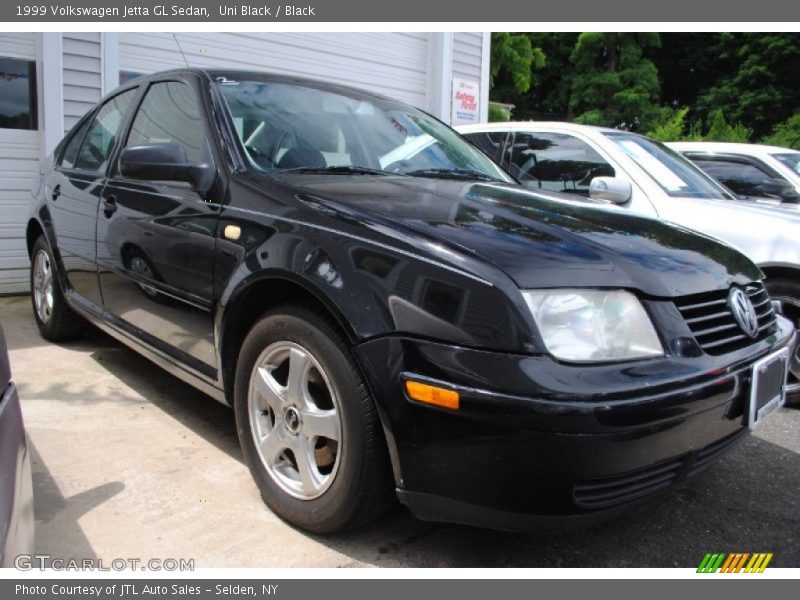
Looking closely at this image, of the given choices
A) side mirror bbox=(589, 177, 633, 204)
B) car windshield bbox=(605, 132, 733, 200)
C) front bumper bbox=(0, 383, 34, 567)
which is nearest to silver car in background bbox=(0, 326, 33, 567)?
front bumper bbox=(0, 383, 34, 567)

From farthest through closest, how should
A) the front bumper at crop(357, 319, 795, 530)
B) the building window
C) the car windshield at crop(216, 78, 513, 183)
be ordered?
the building window
the car windshield at crop(216, 78, 513, 183)
the front bumper at crop(357, 319, 795, 530)

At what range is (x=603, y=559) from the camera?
2143 mm

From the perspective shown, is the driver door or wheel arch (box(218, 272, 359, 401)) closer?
wheel arch (box(218, 272, 359, 401))

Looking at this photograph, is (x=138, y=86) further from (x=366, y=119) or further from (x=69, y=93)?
(x=69, y=93)

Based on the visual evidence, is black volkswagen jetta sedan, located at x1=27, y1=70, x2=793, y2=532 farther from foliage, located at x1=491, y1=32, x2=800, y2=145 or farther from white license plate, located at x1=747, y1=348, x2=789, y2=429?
foliage, located at x1=491, y1=32, x2=800, y2=145

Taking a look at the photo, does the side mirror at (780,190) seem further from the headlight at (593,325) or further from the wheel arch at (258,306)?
the wheel arch at (258,306)

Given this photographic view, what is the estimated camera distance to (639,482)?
5.96 ft

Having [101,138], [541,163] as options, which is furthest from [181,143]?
[541,163]

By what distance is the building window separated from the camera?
562 cm

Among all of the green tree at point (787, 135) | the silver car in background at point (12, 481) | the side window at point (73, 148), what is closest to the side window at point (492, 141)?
the side window at point (73, 148)

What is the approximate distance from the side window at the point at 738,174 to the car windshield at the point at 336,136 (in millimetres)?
3785

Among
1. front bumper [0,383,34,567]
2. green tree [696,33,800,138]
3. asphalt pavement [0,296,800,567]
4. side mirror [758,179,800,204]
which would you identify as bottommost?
asphalt pavement [0,296,800,567]

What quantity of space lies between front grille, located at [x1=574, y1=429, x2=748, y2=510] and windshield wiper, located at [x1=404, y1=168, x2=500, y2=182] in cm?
152

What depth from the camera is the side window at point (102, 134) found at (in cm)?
348
